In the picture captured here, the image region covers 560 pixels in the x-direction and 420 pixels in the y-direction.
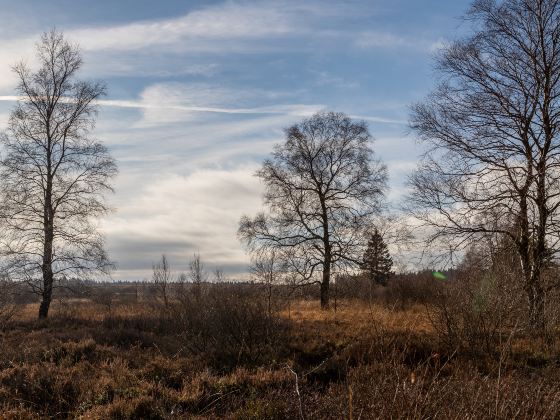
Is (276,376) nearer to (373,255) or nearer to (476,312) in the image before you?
(476,312)

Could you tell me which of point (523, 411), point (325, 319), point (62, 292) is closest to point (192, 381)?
point (523, 411)

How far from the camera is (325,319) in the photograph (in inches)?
639

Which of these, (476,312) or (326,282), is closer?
(476,312)

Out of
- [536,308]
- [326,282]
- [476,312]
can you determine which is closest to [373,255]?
[326,282]

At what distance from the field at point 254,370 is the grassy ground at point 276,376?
0.03 metres

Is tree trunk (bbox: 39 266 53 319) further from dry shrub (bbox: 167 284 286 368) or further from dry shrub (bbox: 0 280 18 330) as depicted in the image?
dry shrub (bbox: 167 284 286 368)

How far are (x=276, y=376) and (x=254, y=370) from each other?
78 centimetres

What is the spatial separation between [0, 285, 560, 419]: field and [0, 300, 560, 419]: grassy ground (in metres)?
0.03

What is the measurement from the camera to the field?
495cm

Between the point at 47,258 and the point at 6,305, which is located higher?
the point at 47,258

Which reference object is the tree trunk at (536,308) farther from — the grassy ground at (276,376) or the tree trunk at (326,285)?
the tree trunk at (326,285)

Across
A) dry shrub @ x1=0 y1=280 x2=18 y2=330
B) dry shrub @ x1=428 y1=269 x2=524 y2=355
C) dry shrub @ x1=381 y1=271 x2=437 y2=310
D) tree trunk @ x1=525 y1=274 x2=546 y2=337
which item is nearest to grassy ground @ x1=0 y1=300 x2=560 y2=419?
dry shrub @ x1=428 y1=269 x2=524 y2=355

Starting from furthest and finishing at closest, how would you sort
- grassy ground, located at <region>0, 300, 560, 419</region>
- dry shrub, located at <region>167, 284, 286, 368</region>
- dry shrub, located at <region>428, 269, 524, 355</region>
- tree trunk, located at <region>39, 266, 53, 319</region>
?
tree trunk, located at <region>39, 266, 53, 319</region>, dry shrub, located at <region>167, 284, 286, 368</region>, dry shrub, located at <region>428, 269, 524, 355</region>, grassy ground, located at <region>0, 300, 560, 419</region>

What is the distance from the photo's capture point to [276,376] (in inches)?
331
